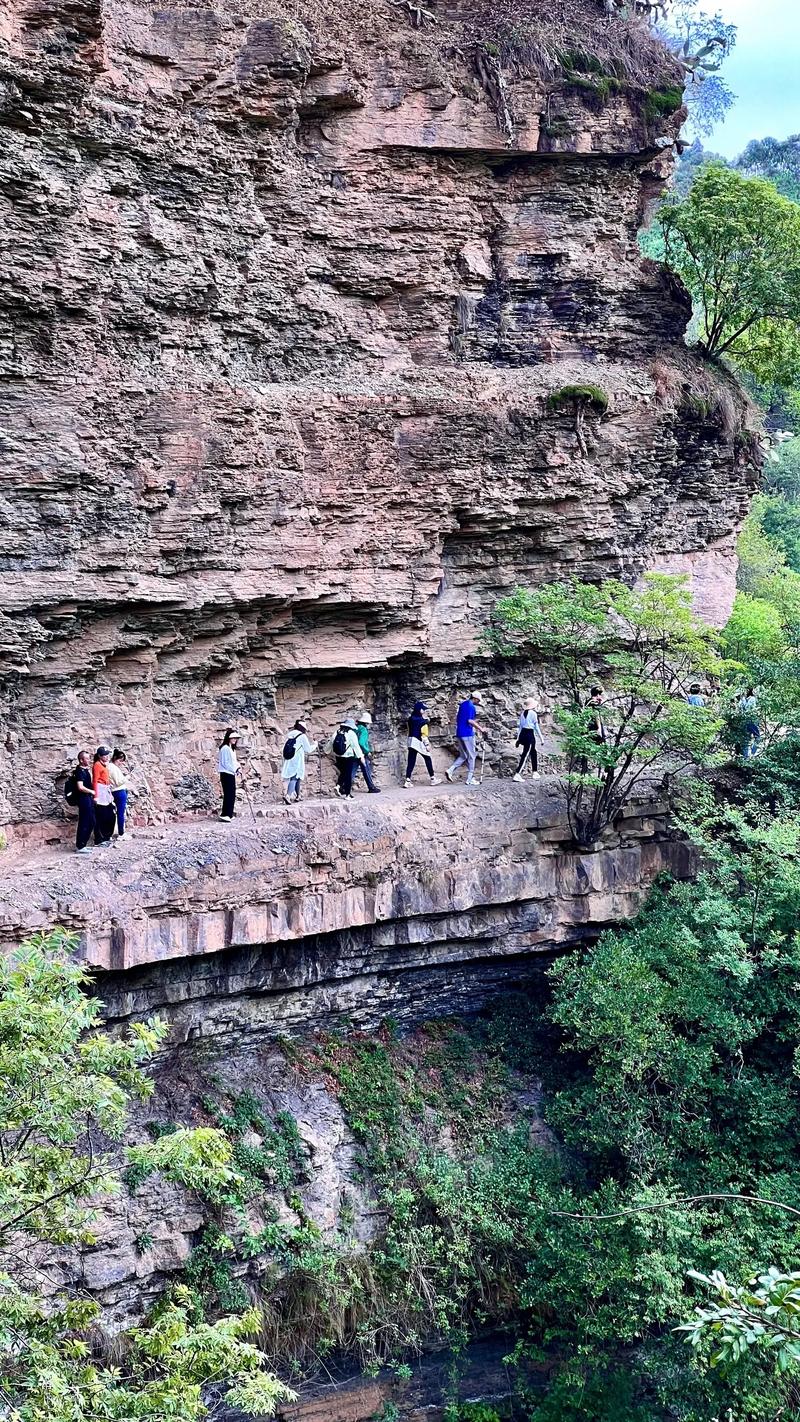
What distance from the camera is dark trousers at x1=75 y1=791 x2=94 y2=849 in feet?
44.9

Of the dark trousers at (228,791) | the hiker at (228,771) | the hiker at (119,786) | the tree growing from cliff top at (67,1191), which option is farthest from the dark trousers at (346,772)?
the tree growing from cliff top at (67,1191)

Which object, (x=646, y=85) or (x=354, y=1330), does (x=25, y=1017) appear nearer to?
(x=354, y=1330)

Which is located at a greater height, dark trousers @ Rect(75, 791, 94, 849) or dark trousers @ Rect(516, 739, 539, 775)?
dark trousers @ Rect(516, 739, 539, 775)

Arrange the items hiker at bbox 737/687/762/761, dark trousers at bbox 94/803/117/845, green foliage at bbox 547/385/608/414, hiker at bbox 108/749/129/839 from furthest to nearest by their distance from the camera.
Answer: hiker at bbox 737/687/762/761 < green foliage at bbox 547/385/608/414 < hiker at bbox 108/749/129/839 < dark trousers at bbox 94/803/117/845


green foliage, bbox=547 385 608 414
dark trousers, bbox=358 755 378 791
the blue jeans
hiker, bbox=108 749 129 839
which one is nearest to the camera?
hiker, bbox=108 749 129 839

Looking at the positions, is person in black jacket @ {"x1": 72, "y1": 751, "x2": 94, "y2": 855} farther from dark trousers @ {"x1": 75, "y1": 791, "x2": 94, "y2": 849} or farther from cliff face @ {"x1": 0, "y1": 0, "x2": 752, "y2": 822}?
cliff face @ {"x1": 0, "y1": 0, "x2": 752, "y2": 822}

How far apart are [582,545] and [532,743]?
3.34 m

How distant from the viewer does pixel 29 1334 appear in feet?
29.8

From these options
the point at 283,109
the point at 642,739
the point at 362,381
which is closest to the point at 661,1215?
the point at 642,739

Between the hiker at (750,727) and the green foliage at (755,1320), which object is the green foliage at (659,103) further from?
the green foliage at (755,1320)

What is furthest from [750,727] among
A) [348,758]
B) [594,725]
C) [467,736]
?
[348,758]

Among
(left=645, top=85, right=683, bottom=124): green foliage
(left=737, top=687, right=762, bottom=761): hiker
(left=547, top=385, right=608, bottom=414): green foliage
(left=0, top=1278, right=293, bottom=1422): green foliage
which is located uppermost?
(left=645, top=85, right=683, bottom=124): green foliage

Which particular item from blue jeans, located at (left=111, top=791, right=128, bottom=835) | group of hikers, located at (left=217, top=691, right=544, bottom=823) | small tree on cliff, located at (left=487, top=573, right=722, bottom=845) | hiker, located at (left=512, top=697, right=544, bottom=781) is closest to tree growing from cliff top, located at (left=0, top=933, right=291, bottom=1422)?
blue jeans, located at (left=111, top=791, right=128, bottom=835)

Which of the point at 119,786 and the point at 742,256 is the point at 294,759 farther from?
the point at 742,256
